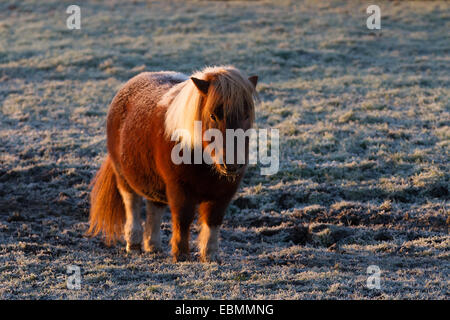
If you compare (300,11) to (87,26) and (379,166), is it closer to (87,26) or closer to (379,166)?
(87,26)

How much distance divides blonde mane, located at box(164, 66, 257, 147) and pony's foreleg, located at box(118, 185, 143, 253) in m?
1.62

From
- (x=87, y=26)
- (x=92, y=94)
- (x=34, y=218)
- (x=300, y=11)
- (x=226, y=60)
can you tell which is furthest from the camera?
(x=300, y=11)

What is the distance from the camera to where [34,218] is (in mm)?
8781

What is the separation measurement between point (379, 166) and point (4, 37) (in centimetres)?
A: 1758

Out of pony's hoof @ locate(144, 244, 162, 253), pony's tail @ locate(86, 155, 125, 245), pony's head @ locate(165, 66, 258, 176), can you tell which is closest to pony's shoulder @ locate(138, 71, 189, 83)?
pony's tail @ locate(86, 155, 125, 245)

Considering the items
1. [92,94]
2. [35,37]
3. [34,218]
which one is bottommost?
[34,218]

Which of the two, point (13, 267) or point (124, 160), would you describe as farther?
point (124, 160)

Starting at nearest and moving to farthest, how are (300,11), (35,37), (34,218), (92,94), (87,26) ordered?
(34,218), (92,94), (35,37), (87,26), (300,11)

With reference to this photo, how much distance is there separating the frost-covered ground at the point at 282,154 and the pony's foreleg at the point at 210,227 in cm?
20

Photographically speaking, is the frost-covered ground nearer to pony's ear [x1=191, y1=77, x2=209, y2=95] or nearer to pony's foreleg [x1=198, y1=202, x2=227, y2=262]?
pony's foreleg [x1=198, y1=202, x2=227, y2=262]

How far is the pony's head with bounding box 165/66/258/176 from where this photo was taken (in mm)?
5645

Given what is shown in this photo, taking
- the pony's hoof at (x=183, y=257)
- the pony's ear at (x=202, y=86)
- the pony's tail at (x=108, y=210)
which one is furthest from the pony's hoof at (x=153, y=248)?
the pony's ear at (x=202, y=86)

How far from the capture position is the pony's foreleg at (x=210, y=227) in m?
6.49

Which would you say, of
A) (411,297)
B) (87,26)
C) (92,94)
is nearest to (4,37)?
(87,26)
